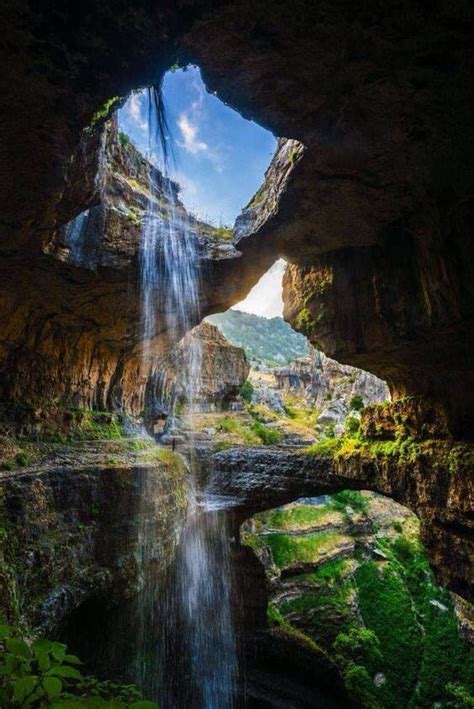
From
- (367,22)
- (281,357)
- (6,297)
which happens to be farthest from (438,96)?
(281,357)

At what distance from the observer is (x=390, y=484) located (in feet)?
36.8

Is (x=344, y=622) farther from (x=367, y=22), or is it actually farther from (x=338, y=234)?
(x=367, y=22)

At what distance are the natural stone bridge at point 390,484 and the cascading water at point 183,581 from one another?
1677 mm

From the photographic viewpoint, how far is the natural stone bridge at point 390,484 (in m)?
9.25

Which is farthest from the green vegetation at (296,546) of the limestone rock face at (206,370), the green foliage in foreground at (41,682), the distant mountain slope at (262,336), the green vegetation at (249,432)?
the distant mountain slope at (262,336)

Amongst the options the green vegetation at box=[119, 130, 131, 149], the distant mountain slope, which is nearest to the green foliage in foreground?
the green vegetation at box=[119, 130, 131, 149]

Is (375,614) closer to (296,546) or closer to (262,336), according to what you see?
(296,546)

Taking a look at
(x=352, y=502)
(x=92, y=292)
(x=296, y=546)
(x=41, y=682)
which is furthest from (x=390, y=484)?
(x=352, y=502)

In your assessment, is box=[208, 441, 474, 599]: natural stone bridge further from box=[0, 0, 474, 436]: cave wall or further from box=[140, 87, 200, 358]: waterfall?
box=[140, 87, 200, 358]: waterfall

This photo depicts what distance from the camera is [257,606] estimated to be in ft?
50.4

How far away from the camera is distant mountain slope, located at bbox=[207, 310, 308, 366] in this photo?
7906 cm

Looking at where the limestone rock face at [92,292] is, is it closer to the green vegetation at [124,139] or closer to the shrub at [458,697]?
the green vegetation at [124,139]

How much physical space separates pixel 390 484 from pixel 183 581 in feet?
29.2

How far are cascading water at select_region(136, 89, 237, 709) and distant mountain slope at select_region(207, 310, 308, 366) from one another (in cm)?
5940
